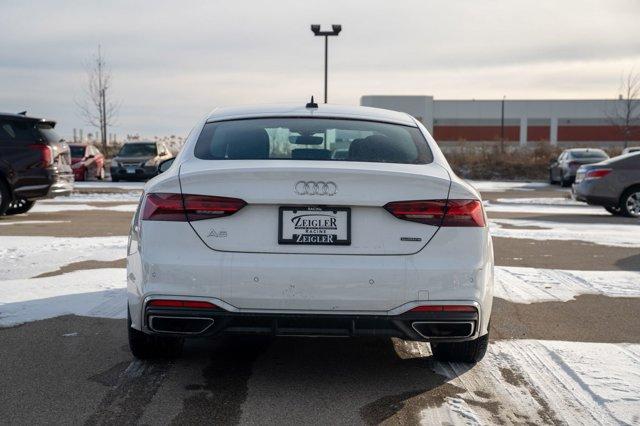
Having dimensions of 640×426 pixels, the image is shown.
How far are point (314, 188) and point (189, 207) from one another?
0.65 meters

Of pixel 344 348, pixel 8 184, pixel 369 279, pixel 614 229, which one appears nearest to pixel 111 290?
pixel 344 348

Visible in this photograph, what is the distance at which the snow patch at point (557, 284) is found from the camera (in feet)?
22.9

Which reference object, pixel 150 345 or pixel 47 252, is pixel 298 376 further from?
pixel 47 252

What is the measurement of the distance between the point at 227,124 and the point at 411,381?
193cm

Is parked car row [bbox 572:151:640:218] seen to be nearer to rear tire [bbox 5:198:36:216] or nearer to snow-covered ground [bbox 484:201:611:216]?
snow-covered ground [bbox 484:201:611:216]

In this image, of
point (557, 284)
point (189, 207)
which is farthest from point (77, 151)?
point (189, 207)

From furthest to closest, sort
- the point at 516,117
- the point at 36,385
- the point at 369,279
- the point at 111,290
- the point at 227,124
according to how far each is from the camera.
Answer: the point at 516,117 → the point at 111,290 → the point at 227,124 → the point at 36,385 → the point at 369,279

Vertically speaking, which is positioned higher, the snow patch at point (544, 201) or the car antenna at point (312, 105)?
the car antenna at point (312, 105)

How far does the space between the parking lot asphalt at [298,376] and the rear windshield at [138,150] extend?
987 inches

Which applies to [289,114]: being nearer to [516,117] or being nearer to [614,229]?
[614,229]

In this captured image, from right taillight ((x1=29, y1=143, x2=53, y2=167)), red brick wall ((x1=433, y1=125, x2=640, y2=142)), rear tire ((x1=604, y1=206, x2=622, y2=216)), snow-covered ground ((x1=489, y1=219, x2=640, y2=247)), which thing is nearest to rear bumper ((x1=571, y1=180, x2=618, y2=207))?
rear tire ((x1=604, y1=206, x2=622, y2=216))

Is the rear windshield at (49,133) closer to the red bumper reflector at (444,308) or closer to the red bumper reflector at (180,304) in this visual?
the red bumper reflector at (180,304)

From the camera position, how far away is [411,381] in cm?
442

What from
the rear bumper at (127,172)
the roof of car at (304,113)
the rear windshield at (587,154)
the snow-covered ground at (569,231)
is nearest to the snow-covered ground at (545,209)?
the snow-covered ground at (569,231)
